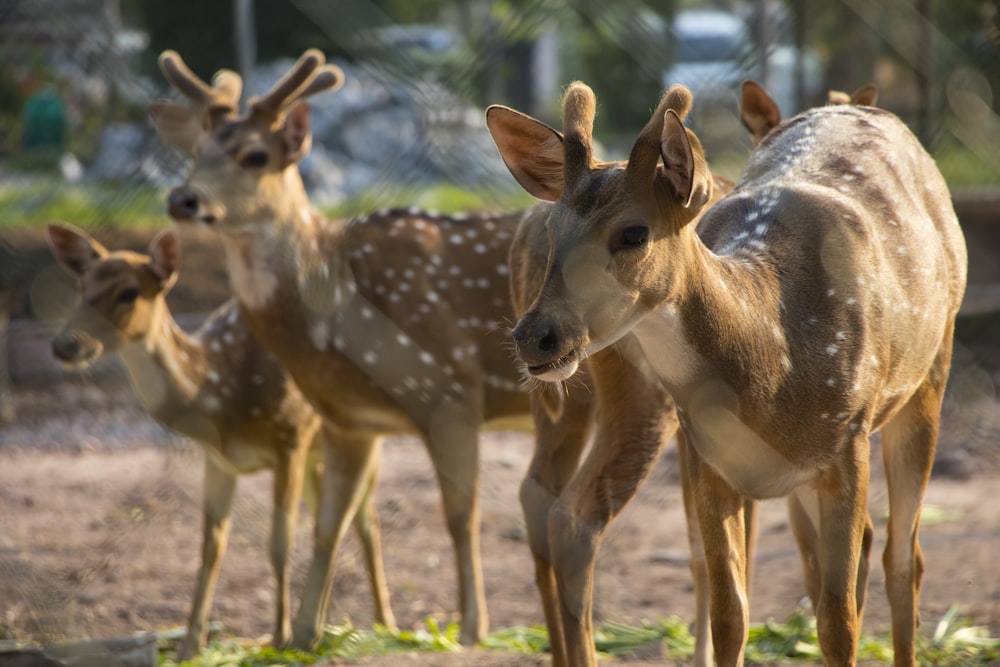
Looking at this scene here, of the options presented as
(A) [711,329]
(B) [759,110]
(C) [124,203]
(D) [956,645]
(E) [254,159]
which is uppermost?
(C) [124,203]

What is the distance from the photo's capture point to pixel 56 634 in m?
4.09

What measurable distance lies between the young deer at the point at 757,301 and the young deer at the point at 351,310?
1.40 meters

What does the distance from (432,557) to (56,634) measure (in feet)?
6.42

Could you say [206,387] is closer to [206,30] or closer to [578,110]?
[578,110]

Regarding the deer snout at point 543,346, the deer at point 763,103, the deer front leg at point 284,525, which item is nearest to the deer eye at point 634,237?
the deer snout at point 543,346

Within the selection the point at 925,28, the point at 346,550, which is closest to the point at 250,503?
the point at 346,550

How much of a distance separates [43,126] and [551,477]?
250 inches

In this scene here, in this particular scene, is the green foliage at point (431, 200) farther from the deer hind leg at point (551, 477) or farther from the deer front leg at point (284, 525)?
the deer hind leg at point (551, 477)

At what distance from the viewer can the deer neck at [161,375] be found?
502 centimetres

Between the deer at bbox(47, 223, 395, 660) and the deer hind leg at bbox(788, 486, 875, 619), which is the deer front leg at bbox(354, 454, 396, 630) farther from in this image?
the deer hind leg at bbox(788, 486, 875, 619)

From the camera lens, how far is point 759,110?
3883mm

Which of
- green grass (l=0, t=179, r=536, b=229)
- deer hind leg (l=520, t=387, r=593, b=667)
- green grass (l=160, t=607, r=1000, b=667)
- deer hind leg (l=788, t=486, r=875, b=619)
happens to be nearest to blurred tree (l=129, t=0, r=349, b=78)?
green grass (l=0, t=179, r=536, b=229)

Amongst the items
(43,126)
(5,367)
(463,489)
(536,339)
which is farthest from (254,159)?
(43,126)

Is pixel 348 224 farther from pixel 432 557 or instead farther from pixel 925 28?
pixel 925 28
